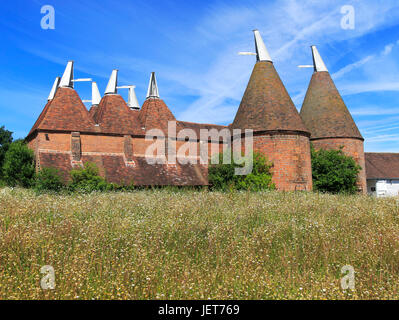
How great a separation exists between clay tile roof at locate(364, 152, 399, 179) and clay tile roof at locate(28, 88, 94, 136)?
23480mm

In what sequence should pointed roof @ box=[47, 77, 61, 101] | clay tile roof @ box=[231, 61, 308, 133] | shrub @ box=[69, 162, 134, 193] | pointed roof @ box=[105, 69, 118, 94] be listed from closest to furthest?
shrub @ box=[69, 162, 134, 193]
clay tile roof @ box=[231, 61, 308, 133]
pointed roof @ box=[105, 69, 118, 94]
pointed roof @ box=[47, 77, 61, 101]

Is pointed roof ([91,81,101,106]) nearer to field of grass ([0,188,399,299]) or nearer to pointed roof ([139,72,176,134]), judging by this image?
pointed roof ([139,72,176,134])

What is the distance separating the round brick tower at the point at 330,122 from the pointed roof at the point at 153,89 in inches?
410

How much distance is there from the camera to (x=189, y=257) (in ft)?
14.2

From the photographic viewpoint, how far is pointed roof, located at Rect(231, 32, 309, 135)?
18875 millimetres

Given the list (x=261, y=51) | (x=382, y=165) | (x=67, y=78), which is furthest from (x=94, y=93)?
(x=382, y=165)

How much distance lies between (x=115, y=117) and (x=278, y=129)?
9.63m

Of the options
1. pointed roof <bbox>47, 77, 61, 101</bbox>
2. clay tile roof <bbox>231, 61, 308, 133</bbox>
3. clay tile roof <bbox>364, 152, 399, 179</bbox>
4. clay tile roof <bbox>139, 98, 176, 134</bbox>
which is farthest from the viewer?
clay tile roof <bbox>364, 152, 399, 179</bbox>

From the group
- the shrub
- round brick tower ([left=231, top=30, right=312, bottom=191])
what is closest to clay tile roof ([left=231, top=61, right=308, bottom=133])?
round brick tower ([left=231, top=30, right=312, bottom=191])

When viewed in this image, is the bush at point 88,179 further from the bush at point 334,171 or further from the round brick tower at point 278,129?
the bush at point 334,171

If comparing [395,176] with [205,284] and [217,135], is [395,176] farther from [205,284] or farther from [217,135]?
[205,284]

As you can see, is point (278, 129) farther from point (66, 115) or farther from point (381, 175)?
point (381, 175)

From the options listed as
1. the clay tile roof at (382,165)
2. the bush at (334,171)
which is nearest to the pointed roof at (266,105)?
the bush at (334,171)
